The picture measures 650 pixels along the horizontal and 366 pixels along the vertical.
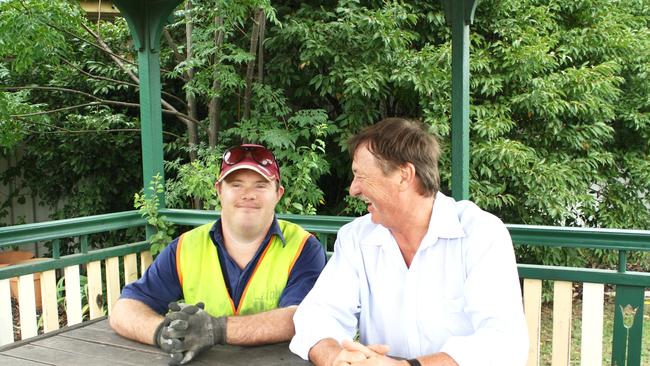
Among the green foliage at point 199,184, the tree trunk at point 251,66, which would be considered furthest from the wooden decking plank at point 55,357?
the tree trunk at point 251,66

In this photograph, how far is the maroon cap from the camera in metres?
2.11

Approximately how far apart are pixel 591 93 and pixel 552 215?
1.14 meters

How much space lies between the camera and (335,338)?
1712 mm

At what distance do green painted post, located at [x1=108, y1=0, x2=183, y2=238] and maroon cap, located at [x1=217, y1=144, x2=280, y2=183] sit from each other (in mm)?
1469

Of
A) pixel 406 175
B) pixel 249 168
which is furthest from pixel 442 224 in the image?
pixel 249 168

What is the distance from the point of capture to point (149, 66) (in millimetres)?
3555

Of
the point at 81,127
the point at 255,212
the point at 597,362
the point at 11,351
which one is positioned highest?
the point at 81,127

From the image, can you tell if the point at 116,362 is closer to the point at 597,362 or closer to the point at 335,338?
the point at 335,338

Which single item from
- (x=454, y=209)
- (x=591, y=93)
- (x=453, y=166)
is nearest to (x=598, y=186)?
(x=591, y=93)

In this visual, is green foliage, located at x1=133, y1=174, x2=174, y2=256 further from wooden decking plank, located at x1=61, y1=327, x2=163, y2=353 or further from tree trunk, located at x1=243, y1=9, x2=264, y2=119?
tree trunk, located at x1=243, y1=9, x2=264, y2=119

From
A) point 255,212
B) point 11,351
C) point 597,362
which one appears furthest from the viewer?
point 597,362

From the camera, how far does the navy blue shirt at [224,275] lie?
2.06m

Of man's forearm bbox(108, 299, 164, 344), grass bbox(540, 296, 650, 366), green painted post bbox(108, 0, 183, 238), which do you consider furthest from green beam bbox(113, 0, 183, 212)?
grass bbox(540, 296, 650, 366)

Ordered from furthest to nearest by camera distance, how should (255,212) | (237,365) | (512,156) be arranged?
(512,156) → (255,212) → (237,365)
